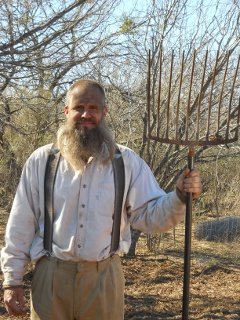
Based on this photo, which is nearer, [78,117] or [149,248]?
[78,117]

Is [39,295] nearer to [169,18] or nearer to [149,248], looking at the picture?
[169,18]

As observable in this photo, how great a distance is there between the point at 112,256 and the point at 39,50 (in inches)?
142

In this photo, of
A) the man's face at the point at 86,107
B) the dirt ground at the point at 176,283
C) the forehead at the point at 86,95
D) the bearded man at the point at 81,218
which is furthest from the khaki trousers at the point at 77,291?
the dirt ground at the point at 176,283

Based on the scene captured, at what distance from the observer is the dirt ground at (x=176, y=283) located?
221 inches

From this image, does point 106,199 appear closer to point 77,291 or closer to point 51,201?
point 51,201

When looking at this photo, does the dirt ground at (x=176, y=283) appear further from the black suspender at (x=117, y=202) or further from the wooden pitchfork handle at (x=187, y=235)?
the black suspender at (x=117, y=202)

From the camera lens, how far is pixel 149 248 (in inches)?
328

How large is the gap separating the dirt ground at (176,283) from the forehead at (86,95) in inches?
118

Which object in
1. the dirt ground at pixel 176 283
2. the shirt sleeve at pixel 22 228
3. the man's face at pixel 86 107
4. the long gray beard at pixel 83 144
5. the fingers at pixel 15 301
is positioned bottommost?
the dirt ground at pixel 176 283

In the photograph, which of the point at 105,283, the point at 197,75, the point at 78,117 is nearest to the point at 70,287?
the point at 105,283

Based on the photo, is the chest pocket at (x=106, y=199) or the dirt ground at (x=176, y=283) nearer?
the chest pocket at (x=106, y=199)

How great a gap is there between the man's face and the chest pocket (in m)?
0.39

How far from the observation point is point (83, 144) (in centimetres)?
300

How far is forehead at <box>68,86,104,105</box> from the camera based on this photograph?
3.02 metres
